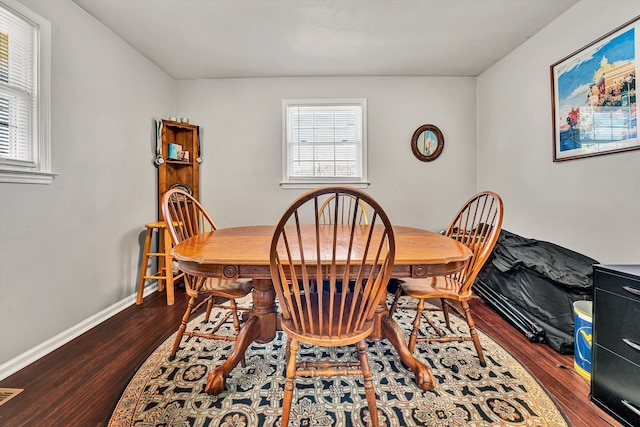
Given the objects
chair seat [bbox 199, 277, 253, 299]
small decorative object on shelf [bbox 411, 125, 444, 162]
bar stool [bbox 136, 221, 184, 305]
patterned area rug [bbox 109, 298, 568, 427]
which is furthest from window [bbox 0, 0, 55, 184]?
small decorative object on shelf [bbox 411, 125, 444, 162]

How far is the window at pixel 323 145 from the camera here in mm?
3332

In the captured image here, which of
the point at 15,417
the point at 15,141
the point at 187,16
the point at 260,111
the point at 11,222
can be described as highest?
the point at 187,16

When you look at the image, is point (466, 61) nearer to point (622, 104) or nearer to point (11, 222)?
point (622, 104)

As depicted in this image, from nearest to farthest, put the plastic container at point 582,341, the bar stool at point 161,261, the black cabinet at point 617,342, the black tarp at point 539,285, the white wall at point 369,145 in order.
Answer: the black cabinet at point 617,342 → the plastic container at point 582,341 → the black tarp at point 539,285 → the bar stool at point 161,261 → the white wall at point 369,145

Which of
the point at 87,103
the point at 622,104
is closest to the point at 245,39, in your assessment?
the point at 87,103

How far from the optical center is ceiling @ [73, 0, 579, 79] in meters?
2.02

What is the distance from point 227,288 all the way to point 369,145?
2.50m

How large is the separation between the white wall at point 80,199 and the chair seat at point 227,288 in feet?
3.74

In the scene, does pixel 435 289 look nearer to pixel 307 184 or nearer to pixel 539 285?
pixel 539 285

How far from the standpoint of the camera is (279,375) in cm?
149

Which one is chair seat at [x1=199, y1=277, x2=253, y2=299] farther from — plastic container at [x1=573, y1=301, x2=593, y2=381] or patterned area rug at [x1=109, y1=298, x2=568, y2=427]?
plastic container at [x1=573, y1=301, x2=593, y2=381]

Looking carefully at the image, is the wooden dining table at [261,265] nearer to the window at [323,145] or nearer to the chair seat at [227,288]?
the chair seat at [227,288]

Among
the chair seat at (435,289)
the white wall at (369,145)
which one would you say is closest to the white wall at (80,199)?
the white wall at (369,145)

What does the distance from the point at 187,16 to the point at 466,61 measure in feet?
9.21
